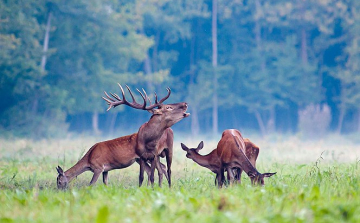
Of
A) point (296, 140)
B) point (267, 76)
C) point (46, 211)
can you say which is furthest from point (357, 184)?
point (267, 76)

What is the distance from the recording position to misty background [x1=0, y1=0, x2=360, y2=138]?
102ft

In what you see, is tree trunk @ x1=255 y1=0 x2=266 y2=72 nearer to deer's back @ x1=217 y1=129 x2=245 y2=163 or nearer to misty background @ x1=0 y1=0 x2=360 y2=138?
misty background @ x1=0 y1=0 x2=360 y2=138

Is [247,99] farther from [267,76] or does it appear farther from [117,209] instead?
[117,209]

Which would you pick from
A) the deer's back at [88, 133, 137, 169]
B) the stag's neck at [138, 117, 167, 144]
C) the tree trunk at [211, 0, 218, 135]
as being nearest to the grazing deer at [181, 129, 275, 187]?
the stag's neck at [138, 117, 167, 144]

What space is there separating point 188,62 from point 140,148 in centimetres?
3357

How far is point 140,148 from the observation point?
11500 millimetres

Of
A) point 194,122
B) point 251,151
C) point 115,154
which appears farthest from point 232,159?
point 194,122

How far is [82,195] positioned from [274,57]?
114 feet

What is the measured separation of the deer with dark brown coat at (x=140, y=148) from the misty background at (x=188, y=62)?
17.5m

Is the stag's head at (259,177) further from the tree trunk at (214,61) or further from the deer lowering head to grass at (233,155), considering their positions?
the tree trunk at (214,61)

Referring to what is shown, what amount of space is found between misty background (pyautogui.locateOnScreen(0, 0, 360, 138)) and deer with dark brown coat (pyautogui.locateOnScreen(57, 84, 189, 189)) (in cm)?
1751

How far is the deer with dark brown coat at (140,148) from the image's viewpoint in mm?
11219

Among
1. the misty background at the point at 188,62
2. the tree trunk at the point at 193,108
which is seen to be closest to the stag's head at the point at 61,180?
the misty background at the point at 188,62

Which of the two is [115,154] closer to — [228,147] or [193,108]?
[228,147]
